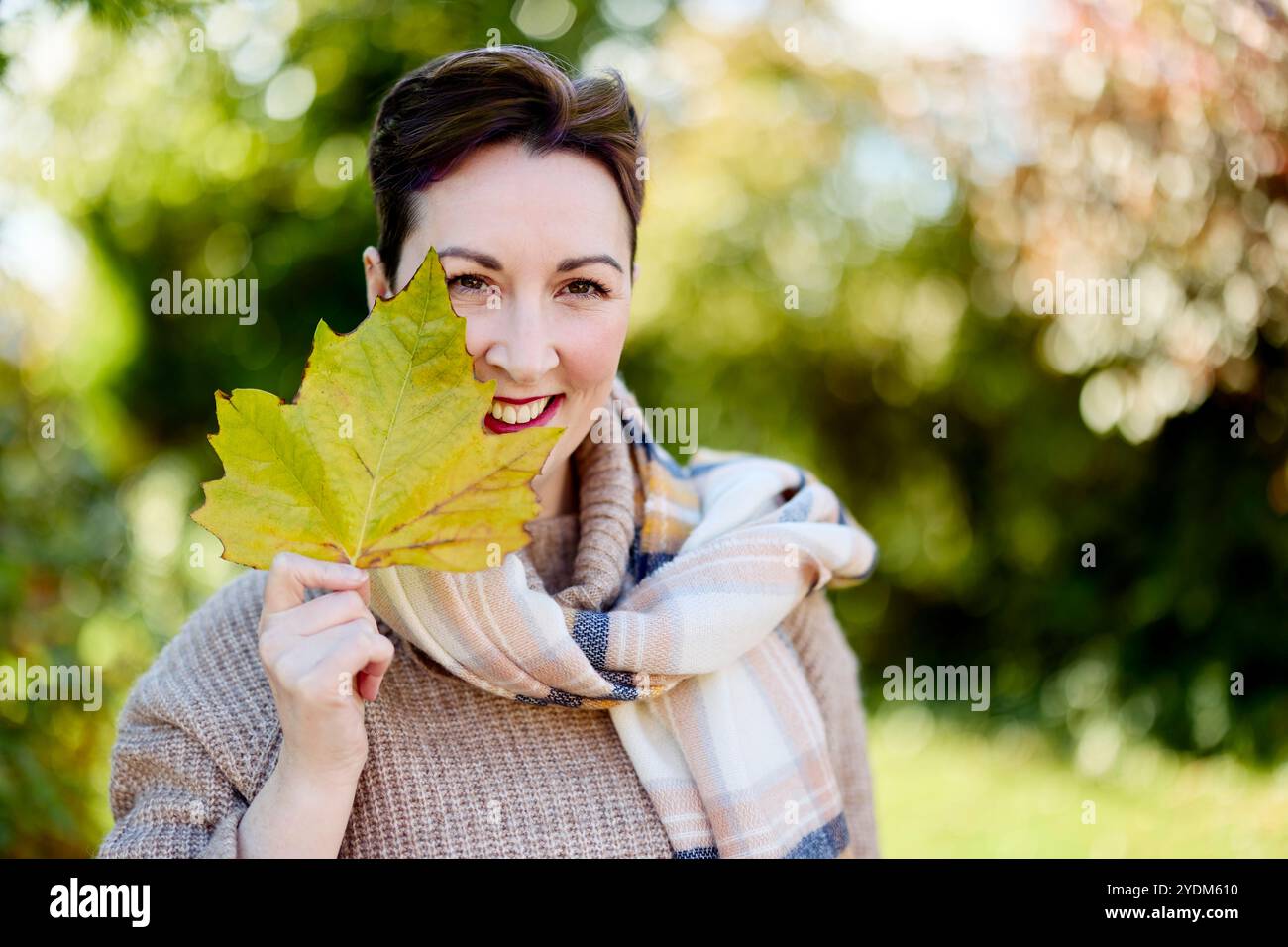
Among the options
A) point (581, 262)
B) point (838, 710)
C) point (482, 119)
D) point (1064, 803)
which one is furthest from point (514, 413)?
point (1064, 803)

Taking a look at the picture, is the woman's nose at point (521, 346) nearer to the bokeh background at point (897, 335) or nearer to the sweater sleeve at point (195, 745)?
the sweater sleeve at point (195, 745)

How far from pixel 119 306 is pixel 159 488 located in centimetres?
70

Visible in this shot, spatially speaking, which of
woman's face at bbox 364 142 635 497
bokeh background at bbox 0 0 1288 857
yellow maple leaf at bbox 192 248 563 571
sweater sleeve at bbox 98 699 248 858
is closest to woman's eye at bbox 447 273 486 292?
woman's face at bbox 364 142 635 497

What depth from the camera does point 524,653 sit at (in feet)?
4.09

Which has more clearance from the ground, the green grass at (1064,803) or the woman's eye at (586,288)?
the woman's eye at (586,288)

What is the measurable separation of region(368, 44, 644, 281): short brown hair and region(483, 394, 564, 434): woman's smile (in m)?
0.22

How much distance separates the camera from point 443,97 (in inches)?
50.3

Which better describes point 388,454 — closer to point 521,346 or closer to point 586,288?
point 521,346

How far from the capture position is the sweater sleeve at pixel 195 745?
1.16 m

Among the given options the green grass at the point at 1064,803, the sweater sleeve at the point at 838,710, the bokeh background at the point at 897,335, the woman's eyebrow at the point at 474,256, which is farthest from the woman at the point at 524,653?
the green grass at the point at 1064,803

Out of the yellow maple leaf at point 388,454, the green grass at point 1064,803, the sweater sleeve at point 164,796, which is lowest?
the green grass at point 1064,803

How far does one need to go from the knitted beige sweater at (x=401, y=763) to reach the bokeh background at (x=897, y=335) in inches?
47.8

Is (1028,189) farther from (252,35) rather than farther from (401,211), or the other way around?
(401,211)
